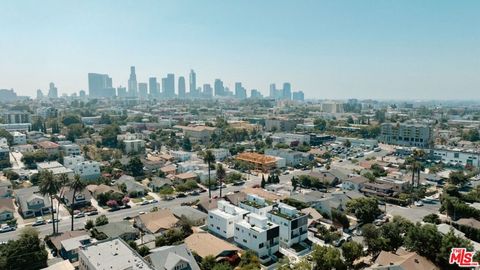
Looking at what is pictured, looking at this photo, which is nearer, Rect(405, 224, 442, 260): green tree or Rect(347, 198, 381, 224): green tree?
Rect(405, 224, 442, 260): green tree

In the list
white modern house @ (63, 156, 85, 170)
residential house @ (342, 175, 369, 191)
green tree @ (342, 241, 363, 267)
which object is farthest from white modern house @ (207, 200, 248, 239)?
white modern house @ (63, 156, 85, 170)

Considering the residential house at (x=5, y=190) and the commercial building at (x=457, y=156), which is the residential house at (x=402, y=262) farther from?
the commercial building at (x=457, y=156)

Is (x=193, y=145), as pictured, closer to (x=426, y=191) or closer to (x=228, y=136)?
(x=228, y=136)

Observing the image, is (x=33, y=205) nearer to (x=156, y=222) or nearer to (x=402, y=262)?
(x=156, y=222)

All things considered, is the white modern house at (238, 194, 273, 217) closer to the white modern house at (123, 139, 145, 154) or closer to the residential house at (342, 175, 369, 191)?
the residential house at (342, 175, 369, 191)

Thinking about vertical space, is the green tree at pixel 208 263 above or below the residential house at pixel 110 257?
below

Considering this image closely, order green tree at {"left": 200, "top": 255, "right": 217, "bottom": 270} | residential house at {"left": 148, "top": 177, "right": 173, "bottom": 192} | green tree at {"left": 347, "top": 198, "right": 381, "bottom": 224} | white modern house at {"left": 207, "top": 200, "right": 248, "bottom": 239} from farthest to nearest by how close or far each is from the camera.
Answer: residential house at {"left": 148, "top": 177, "right": 173, "bottom": 192}, green tree at {"left": 347, "top": 198, "right": 381, "bottom": 224}, white modern house at {"left": 207, "top": 200, "right": 248, "bottom": 239}, green tree at {"left": 200, "top": 255, "right": 217, "bottom": 270}

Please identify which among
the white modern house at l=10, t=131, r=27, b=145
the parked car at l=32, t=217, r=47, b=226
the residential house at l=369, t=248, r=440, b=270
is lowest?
the parked car at l=32, t=217, r=47, b=226

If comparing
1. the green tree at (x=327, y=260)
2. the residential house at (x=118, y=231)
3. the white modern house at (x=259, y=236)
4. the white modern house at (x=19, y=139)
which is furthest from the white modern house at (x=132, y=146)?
the green tree at (x=327, y=260)
